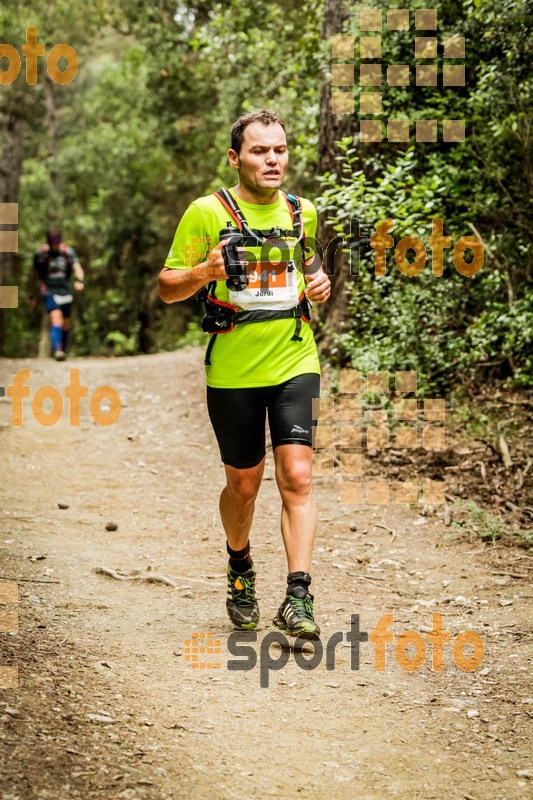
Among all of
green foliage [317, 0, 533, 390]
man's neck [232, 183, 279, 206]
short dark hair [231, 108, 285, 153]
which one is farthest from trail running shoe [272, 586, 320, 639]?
green foliage [317, 0, 533, 390]

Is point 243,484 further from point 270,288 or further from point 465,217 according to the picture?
point 465,217

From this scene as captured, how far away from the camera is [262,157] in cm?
432

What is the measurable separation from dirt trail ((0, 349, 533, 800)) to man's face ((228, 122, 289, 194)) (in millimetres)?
2194

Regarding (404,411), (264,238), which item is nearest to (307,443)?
(264,238)

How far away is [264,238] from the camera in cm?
437

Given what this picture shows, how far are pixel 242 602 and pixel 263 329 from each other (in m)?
1.39

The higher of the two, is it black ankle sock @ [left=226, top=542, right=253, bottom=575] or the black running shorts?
the black running shorts

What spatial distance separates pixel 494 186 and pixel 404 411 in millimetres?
2271

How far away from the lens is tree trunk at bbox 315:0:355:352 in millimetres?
A: 9328

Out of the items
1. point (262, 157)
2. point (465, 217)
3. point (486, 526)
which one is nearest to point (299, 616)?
point (262, 157)

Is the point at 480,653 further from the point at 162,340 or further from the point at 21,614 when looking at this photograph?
the point at 162,340

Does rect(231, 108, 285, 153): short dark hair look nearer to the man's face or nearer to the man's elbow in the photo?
the man's face

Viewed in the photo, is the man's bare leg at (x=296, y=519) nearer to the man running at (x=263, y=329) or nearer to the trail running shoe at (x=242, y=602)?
the man running at (x=263, y=329)

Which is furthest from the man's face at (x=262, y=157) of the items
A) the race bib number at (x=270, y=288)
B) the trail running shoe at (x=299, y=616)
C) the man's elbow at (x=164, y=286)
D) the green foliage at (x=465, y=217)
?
the green foliage at (x=465, y=217)
